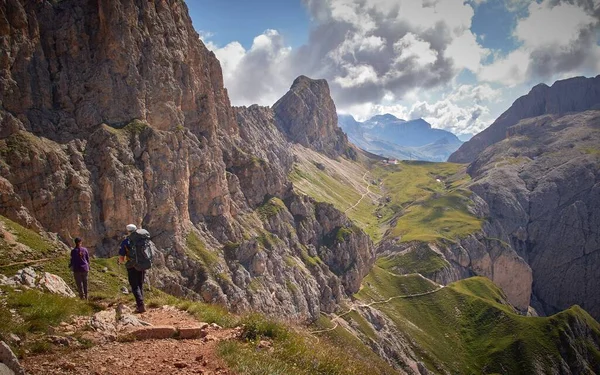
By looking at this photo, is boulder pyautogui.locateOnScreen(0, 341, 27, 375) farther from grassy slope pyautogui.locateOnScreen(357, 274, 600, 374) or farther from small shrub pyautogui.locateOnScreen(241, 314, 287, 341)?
grassy slope pyautogui.locateOnScreen(357, 274, 600, 374)

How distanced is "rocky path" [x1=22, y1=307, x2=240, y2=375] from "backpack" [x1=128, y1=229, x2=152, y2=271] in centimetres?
458

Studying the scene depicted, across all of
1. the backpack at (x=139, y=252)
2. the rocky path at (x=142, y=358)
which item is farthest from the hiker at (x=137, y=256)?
the rocky path at (x=142, y=358)

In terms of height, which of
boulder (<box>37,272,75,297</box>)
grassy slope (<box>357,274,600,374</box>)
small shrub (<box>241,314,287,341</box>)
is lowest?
grassy slope (<box>357,274,600,374</box>)

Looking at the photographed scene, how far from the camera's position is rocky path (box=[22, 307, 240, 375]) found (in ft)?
38.5

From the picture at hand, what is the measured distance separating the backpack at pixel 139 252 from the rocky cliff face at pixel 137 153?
52819 mm

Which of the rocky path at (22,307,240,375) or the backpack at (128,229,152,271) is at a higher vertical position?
the backpack at (128,229,152,271)

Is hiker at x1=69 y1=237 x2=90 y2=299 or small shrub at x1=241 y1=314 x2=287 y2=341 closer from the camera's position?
small shrub at x1=241 y1=314 x2=287 y2=341

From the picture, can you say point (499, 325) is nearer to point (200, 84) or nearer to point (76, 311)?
point (200, 84)

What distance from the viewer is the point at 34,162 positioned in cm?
6531

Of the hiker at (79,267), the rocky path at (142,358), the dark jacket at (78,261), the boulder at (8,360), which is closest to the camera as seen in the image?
the boulder at (8,360)

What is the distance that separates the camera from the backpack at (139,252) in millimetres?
19406

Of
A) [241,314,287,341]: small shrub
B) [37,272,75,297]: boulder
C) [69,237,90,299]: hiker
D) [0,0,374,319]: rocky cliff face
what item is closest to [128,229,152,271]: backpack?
[37,272,75,297]: boulder

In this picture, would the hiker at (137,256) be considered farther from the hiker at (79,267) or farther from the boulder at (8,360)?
the boulder at (8,360)

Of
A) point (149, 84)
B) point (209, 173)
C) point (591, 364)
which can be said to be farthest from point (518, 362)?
point (149, 84)
